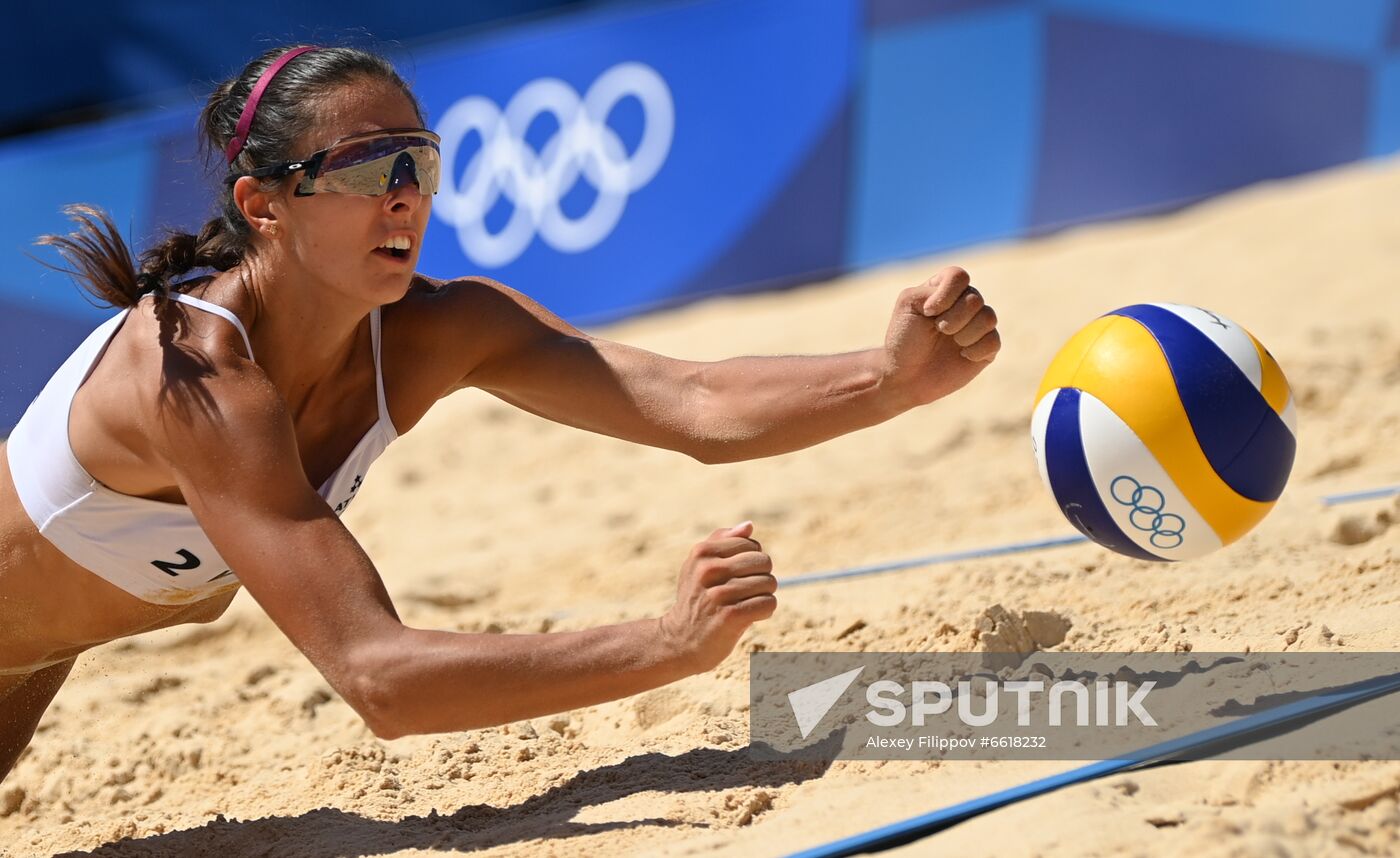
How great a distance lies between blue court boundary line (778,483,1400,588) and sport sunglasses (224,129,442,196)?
5.96ft

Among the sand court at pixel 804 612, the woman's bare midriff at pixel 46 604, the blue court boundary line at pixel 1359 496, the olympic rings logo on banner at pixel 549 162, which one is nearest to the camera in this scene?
the sand court at pixel 804 612

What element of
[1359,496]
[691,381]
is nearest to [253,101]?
[691,381]

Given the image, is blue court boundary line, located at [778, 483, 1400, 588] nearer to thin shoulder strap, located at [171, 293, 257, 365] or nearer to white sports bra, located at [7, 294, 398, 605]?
white sports bra, located at [7, 294, 398, 605]

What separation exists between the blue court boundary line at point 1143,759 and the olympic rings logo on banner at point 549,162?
6.09 m

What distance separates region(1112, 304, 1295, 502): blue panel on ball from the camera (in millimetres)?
2732

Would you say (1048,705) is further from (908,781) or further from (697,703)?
(697,703)

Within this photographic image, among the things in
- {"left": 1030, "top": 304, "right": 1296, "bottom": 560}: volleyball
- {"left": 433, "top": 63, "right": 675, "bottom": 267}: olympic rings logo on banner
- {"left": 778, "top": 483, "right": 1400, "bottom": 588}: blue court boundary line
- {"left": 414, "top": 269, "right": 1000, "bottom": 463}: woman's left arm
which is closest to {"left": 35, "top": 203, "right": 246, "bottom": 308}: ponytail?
{"left": 414, "top": 269, "right": 1000, "bottom": 463}: woman's left arm

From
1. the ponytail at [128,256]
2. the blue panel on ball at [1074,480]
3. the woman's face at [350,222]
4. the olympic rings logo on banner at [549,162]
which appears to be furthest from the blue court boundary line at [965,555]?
the olympic rings logo on banner at [549,162]

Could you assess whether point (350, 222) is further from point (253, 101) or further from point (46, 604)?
point (46, 604)

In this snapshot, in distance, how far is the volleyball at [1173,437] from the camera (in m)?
2.73

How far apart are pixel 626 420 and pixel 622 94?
5.38 m

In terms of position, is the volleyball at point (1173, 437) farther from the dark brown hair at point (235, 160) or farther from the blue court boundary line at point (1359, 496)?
the dark brown hair at point (235, 160)

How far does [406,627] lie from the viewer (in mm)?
2258

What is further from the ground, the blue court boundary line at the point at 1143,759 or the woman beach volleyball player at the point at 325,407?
the woman beach volleyball player at the point at 325,407
